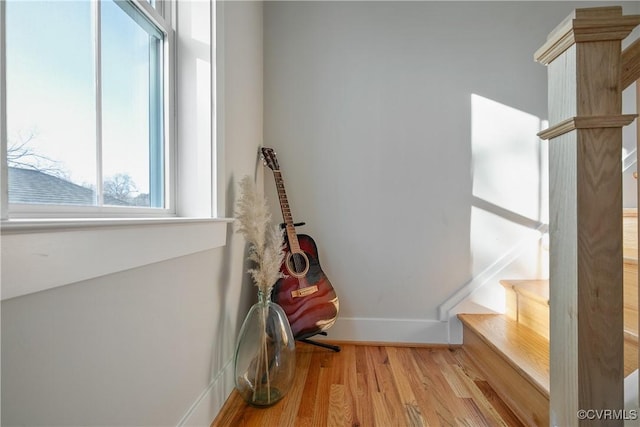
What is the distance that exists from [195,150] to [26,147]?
1.98 feet

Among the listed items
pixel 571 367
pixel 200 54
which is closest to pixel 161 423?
pixel 571 367

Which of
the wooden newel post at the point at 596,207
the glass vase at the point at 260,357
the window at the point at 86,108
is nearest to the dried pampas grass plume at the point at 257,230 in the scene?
the glass vase at the point at 260,357

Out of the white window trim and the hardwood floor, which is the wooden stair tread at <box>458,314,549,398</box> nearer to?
the hardwood floor

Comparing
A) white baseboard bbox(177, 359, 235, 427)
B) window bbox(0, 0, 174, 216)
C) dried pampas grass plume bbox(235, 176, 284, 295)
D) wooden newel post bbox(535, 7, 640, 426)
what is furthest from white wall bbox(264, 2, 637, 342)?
wooden newel post bbox(535, 7, 640, 426)

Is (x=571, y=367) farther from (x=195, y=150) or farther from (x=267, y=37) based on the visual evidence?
(x=267, y=37)

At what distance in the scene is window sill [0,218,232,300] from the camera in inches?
18.1

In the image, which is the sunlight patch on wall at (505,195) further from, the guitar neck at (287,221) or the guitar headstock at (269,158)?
the guitar headstock at (269,158)

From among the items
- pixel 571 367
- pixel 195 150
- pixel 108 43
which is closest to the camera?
pixel 571 367

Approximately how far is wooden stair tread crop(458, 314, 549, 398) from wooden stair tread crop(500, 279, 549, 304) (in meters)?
0.19

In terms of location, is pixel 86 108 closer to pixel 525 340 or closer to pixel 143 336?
pixel 143 336

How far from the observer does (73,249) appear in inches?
22.1

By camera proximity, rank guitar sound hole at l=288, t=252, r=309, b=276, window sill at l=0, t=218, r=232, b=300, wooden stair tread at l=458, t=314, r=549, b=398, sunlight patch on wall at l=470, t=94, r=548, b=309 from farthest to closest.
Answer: sunlight patch on wall at l=470, t=94, r=548, b=309, guitar sound hole at l=288, t=252, r=309, b=276, wooden stair tread at l=458, t=314, r=549, b=398, window sill at l=0, t=218, r=232, b=300

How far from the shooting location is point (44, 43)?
676mm

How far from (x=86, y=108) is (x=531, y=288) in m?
2.12
